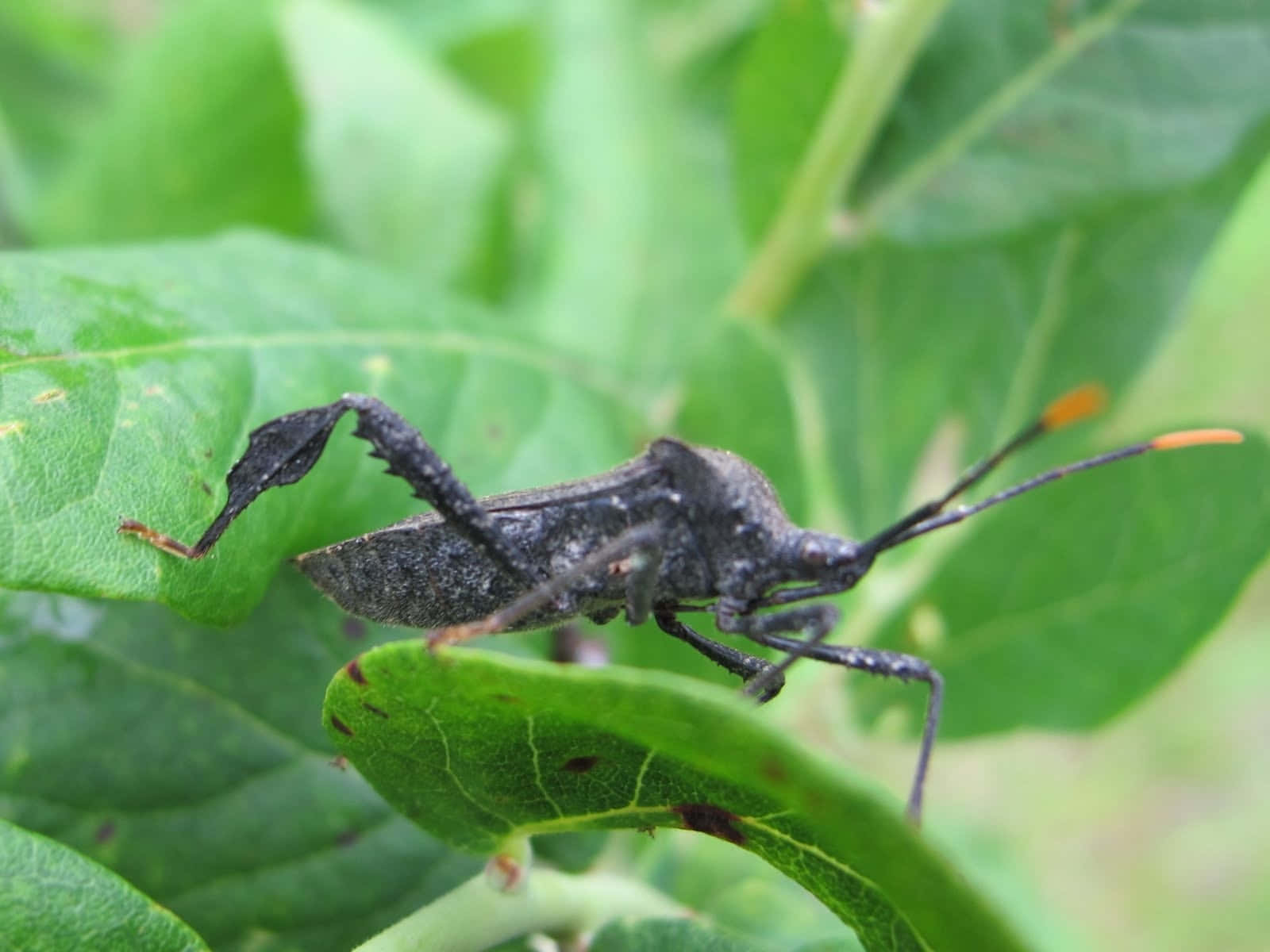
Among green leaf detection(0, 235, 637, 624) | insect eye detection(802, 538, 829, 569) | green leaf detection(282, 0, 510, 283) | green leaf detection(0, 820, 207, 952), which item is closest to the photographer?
green leaf detection(0, 820, 207, 952)

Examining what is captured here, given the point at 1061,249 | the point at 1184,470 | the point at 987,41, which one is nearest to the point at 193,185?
the point at 987,41

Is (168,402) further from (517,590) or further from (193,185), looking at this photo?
(193,185)

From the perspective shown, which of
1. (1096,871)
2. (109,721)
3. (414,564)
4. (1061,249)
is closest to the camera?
(109,721)

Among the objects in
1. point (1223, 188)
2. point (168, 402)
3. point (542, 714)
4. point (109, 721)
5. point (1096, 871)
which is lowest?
point (1096, 871)

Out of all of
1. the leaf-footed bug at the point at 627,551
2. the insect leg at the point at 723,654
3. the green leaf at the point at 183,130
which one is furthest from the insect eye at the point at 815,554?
the green leaf at the point at 183,130

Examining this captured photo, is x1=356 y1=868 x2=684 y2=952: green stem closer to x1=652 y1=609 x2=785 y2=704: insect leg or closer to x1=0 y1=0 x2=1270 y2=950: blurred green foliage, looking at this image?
x1=0 y1=0 x2=1270 y2=950: blurred green foliage

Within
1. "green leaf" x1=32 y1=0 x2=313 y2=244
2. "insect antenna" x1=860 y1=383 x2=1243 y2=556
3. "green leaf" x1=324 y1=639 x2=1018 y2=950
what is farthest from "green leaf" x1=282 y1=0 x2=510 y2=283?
"green leaf" x1=324 y1=639 x2=1018 y2=950

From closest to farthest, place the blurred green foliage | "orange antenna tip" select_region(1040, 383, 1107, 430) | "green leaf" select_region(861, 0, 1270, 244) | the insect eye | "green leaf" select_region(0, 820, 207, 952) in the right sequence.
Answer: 1. "green leaf" select_region(0, 820, 207, 952)
2. "orange antenna tip" select_region(1040, 383, 1107, 430)
3. the blurred green foliage
4. the insect eye
5. "green leaf" select_region(861, 0, 1270, 244)
